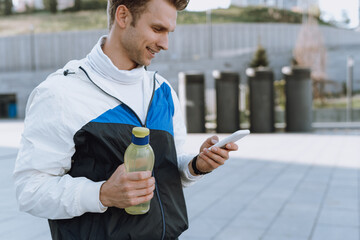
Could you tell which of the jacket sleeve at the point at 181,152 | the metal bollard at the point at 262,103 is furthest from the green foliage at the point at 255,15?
the jacket sleeve at the point at 181,152

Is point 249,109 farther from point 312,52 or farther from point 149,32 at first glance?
point 312,52

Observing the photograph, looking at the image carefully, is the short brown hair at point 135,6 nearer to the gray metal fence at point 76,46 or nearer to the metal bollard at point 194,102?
the metal bollard at point 194,102

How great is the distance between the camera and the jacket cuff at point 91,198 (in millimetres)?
1554

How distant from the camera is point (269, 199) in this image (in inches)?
236

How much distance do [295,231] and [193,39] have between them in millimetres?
27851

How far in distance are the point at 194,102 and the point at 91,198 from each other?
12.8 meters

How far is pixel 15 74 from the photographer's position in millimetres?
29062

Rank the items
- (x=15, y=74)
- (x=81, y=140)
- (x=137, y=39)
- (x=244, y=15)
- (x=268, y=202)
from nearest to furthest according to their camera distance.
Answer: (x=81, y=140)
(x=137, y=39)
(x=268, y=202)
(x=15, y=74)
(x=244, y=15)

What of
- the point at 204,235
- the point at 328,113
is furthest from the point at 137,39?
the point at 328,113

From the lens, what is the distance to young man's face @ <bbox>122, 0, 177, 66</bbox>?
5.73 feet

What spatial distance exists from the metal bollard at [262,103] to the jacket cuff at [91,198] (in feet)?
42.7

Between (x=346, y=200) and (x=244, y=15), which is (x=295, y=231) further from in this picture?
(x=244, y=15)

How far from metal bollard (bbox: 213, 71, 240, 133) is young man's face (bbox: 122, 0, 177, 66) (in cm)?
1266

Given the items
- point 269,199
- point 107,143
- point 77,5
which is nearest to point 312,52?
point 77,5
